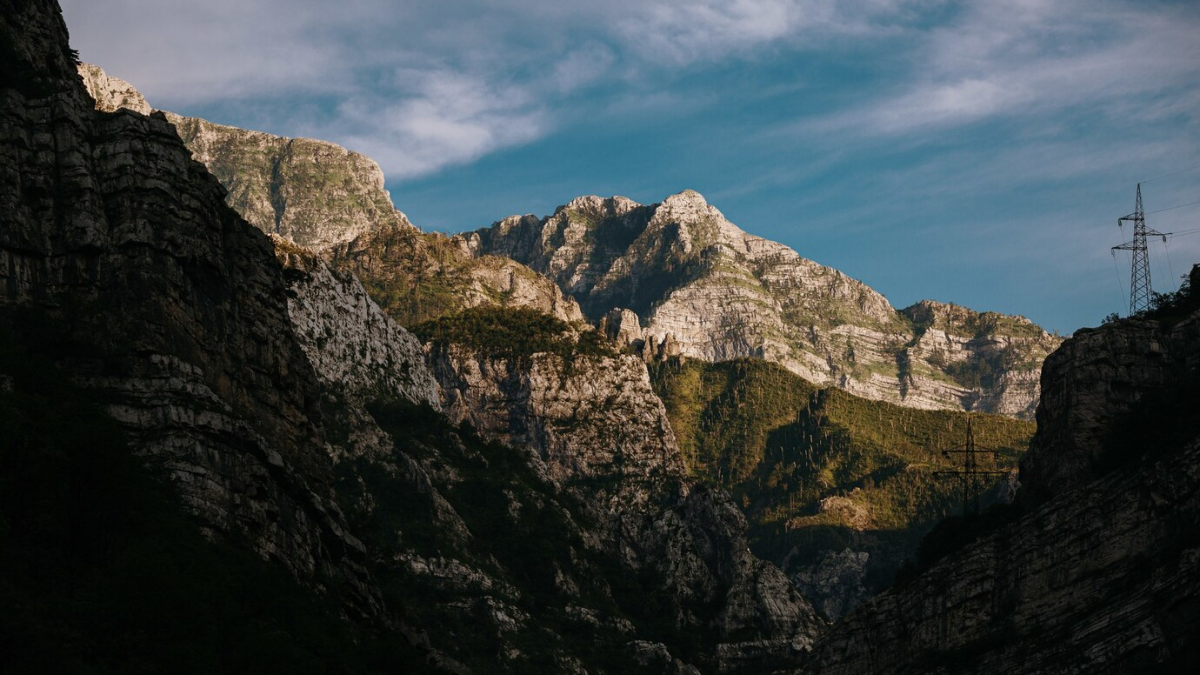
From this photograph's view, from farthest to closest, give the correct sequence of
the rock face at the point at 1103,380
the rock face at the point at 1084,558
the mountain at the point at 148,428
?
the rock face at the point at 1103,380 → the rock face at the point at 1084,558 → the mountain at the point at 148,428

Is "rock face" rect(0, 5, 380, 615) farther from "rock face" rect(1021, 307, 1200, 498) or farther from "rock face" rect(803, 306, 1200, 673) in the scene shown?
"rock face" rect(1021, 307, 1200, 498)

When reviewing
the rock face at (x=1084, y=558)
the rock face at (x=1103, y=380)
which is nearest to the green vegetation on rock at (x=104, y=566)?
the rock face at (x=1084, y=558)

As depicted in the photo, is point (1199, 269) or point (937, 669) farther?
point (1199, 269)

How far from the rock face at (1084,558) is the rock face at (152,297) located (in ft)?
184

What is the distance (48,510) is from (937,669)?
8562cm

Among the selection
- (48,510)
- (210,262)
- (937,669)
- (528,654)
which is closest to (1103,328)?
(937,669)

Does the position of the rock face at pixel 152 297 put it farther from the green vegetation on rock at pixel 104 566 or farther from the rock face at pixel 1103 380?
the rock face at pixel 1103 380

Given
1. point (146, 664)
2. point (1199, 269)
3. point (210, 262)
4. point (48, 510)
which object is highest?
point (1199, 269)

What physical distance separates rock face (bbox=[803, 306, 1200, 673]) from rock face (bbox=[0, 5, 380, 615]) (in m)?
56.0

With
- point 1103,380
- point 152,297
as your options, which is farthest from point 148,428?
point 1103,380

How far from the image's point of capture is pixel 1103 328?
143875 mm

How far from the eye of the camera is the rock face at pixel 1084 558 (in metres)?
115

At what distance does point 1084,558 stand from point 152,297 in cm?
7785

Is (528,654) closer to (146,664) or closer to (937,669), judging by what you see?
(937,669)
